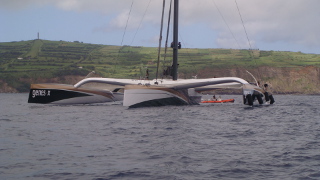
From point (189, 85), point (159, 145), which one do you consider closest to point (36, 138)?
point (159, 145)

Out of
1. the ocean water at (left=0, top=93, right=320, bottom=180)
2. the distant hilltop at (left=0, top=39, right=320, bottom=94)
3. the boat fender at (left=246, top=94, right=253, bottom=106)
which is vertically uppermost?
the distant hilltop at (left=0, top=39, right=320, bottom=94)

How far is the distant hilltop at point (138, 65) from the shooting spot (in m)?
116

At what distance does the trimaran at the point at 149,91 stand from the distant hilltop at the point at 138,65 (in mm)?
73086

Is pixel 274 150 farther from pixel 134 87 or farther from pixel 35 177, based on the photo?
pixel 134 87

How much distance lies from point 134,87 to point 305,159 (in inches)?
663

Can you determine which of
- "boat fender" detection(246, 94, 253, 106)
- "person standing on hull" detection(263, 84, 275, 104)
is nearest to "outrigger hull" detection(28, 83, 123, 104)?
"boat fender" detection(246, 94, 253, 106)

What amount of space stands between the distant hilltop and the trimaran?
7309 cm

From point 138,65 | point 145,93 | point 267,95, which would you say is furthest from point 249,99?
point 138,65

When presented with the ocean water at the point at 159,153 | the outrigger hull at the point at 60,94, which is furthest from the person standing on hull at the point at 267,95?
the ocean water at the point at 159,153

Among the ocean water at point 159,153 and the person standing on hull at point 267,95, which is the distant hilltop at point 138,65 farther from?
the ocean water at point 159,153

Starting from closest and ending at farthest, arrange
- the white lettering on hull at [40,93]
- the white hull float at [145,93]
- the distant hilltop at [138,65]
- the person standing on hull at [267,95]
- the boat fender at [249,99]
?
the white hull float at [145,93], the boat fender at [249,99], the white lettering on hull at [40,93], the person standing on hull at [267,95], the distant hilltop at [138,65]

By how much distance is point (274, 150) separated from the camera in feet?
34.8

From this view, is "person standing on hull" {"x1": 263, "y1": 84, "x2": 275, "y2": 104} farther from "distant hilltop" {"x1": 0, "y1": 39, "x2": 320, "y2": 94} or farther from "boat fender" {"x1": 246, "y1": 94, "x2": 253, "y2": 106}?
"distant hilltop" {"x1": 0, "y1": 39, "x2": 320, "y2": 94}

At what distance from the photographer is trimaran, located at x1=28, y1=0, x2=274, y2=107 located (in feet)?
85.8
